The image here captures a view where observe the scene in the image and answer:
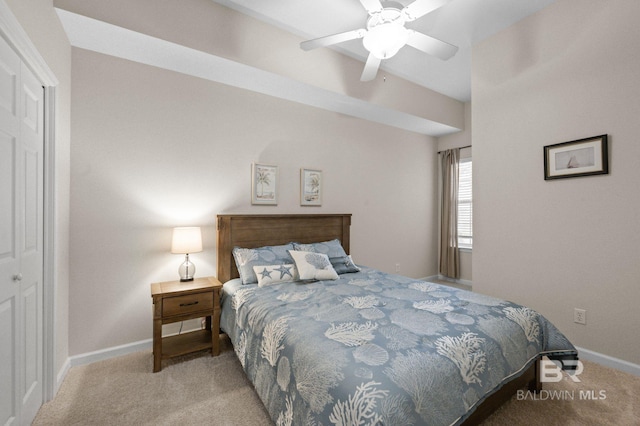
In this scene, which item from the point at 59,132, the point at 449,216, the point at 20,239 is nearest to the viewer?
the point at 20,239

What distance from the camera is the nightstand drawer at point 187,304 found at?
7.60 ft

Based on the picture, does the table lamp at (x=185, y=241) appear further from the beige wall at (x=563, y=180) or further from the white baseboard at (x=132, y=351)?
the beige wall at (x=563, y=180)

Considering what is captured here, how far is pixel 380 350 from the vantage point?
1.38m

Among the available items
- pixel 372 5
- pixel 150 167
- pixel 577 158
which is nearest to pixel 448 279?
pixel 577 158

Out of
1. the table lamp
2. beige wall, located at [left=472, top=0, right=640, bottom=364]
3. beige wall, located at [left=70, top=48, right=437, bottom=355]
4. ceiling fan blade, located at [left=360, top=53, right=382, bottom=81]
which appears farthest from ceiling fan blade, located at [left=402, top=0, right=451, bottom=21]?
the table lamp

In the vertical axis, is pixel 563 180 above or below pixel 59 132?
below

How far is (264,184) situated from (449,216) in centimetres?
320

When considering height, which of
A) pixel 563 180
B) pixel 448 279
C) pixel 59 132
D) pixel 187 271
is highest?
pixel 59 132

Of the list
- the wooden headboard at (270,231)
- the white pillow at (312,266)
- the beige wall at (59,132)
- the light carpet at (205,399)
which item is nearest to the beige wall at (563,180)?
the light carpet at (205,399)

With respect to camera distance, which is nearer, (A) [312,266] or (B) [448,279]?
(A) [312,266]

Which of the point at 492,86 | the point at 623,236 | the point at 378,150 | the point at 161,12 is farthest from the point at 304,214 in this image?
the point at 623,236

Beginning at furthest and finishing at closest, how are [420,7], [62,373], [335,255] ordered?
[335,255] < [62,373] < [420,7]

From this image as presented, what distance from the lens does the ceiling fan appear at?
181 centimetres

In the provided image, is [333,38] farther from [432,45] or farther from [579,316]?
[579,316]
